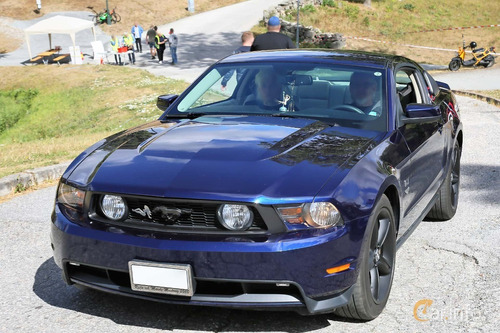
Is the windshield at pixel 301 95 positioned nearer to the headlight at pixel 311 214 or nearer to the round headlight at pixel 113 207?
the headlight at pixel 311 214

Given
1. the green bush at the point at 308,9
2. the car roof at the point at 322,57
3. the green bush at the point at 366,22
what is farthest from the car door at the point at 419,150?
the green bush at the point at 308,9

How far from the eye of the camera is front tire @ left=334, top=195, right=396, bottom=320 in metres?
4.08

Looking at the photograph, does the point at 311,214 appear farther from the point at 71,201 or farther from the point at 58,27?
the point at 58,27

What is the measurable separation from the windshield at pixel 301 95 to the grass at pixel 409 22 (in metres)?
26.3

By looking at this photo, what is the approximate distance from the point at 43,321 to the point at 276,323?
1.42 meters

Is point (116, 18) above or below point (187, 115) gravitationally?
below

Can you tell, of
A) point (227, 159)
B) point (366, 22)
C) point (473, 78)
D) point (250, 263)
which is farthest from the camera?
point (366, 22)

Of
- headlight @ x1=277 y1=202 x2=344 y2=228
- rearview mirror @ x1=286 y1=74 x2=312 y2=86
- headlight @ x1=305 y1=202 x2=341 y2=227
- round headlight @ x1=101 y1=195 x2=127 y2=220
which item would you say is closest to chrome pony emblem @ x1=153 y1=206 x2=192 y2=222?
round headlight @ x1=101 y1=195 x2=127 y2=220

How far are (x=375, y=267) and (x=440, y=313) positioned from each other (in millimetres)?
532

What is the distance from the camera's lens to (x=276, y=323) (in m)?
4.33

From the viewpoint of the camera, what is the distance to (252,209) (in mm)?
3855

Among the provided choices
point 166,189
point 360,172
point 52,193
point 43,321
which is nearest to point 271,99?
point 360,172

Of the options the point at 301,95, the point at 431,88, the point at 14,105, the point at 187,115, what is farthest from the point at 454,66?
the point at 187,115

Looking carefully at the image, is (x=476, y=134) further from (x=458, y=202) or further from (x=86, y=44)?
(x=86, y=44)
